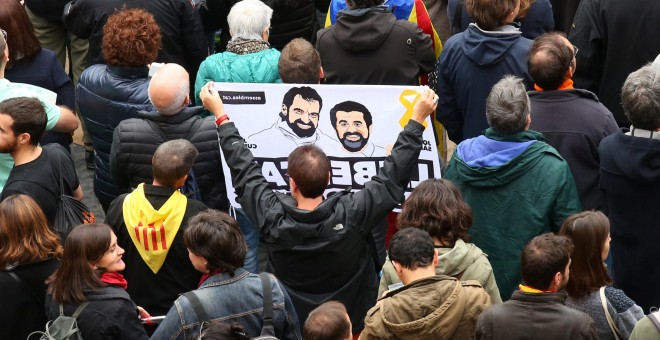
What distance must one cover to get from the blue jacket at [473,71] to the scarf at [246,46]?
3.83 feet

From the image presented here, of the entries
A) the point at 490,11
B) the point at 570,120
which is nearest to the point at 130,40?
the point at 490,11

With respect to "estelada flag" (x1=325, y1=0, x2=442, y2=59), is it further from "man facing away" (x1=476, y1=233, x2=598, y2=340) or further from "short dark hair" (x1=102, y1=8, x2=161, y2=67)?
"man facing away" (x1=476, y1=233, x2=598, y2=340)

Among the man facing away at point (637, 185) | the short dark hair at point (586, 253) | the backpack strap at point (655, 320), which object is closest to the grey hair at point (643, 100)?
the man facing away at point (637, 185)

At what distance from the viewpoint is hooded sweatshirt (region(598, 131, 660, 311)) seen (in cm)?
563

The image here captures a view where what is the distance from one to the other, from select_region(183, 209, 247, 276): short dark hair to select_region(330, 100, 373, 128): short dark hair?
169 centimetres

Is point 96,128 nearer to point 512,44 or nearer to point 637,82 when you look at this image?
point 512,44

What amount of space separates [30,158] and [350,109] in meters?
1.87

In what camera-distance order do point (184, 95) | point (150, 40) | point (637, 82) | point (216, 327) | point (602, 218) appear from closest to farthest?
point (216, 327)
point (602, 218)
point (637, 82)
point (184, 95)
point (150, 40)

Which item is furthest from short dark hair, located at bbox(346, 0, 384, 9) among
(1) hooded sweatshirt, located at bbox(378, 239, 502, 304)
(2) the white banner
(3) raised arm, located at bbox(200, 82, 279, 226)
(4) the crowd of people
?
(1) hooded sweatshirt, located at bbox(378, 239, 502, 304)

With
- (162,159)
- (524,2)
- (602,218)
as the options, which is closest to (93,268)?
(162,159)

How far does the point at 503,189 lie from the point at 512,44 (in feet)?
4.27

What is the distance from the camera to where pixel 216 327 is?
4.38m

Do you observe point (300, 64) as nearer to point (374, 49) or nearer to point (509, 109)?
point (374, 49)

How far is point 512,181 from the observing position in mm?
5758
